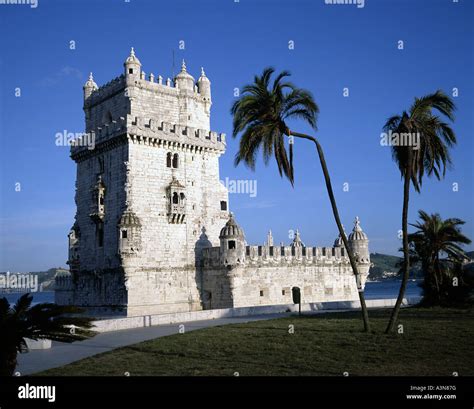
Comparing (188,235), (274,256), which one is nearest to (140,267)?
(188,235)

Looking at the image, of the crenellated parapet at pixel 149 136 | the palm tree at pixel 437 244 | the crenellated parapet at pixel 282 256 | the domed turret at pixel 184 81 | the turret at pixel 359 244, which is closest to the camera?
the palm tree at pixel 437 244

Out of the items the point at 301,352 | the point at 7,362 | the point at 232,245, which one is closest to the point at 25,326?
the point at 7,362

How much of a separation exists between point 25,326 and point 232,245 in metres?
25.1

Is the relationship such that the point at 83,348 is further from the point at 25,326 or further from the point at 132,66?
the point at 132,66

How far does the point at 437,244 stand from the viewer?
30.5 meters

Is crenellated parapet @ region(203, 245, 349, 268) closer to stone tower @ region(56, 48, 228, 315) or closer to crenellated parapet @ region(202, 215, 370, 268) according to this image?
crenellated parapet @ region(202, 215, 370, 268)

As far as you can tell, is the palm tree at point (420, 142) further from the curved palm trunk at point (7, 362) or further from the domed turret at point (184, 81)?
the domed turret at point (184, 81)

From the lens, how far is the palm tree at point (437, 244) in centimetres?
3042

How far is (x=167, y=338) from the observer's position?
21594 mm

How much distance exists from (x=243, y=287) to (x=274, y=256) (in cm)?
372

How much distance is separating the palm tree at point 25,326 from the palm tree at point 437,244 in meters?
23.1

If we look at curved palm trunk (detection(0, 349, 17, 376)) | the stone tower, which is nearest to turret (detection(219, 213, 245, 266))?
the stone tower

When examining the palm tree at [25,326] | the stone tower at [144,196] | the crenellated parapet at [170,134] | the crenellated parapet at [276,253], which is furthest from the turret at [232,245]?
the palm tree at [25,326]

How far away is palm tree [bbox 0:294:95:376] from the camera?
11.9 m
